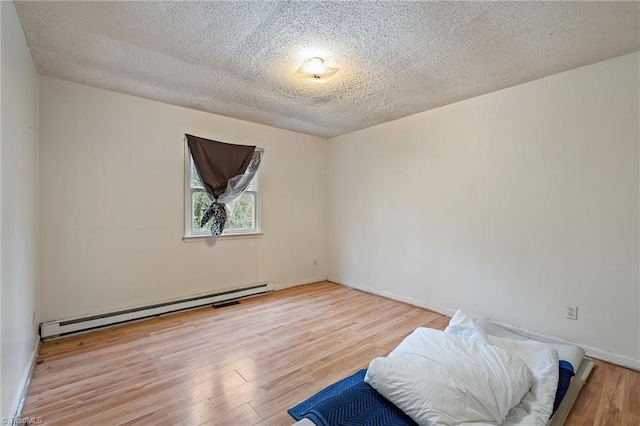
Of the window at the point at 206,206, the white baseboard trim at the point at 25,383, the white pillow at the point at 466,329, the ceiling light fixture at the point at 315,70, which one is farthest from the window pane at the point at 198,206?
the white pillow at the point at 466,329

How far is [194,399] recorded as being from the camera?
6.41 feet

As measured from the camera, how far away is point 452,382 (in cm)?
171

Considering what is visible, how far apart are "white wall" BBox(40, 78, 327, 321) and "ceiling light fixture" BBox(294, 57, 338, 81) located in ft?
5.86

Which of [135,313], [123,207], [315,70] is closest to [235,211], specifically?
[123,207]

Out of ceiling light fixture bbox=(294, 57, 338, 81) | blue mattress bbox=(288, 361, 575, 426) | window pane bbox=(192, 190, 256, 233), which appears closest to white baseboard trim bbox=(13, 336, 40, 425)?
blue mattress bbox=(288, 361, 575, 426)

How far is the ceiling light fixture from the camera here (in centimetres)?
239

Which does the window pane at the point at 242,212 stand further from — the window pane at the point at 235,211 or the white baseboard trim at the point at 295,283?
the white baseboard trim at the point at 295,283

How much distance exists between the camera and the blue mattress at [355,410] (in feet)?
5.14

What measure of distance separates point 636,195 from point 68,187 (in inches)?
194

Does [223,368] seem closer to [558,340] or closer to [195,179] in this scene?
[195,179]

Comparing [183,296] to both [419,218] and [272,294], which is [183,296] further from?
[419,218]

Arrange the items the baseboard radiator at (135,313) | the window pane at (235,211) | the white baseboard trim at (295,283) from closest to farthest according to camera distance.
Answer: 1. the baseboard radiator at (135,313)
2. the window pane at (235,211)
3. the white baseboard trim at (295,283)

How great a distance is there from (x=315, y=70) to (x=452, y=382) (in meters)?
2.37

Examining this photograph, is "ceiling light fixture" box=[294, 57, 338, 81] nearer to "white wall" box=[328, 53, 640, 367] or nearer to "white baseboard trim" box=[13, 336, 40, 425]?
"white wall" box=[328, 53, 640, 367]
